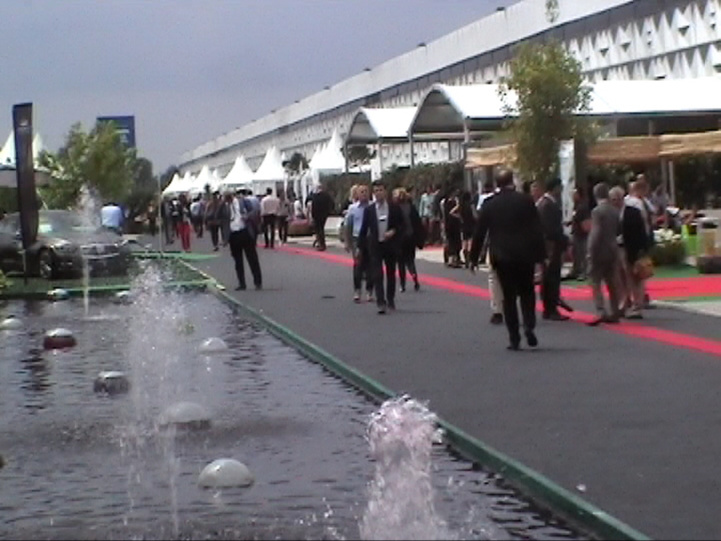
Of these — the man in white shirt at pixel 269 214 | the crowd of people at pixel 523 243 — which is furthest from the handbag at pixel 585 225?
the man in white shirt at pixel 269 214

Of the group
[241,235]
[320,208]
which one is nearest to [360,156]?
[320,208]

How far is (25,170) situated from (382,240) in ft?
31.8

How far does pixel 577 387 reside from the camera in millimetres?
13617

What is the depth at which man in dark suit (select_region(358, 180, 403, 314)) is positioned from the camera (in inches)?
891

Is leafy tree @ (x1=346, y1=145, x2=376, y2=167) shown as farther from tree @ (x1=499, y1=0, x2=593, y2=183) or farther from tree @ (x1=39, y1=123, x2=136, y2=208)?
tree @ (x1=499, y1=0, x2=593, y2=183)

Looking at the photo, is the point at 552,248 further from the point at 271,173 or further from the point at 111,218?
the point at 271,173

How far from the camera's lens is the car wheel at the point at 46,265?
112ft

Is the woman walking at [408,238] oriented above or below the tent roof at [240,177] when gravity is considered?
below

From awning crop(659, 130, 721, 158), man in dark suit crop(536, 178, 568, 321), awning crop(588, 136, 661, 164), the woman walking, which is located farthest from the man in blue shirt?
awning crop(588, 136, 661, 164)

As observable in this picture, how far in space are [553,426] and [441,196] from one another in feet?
88.1

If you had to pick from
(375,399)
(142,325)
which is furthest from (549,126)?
(375,399)

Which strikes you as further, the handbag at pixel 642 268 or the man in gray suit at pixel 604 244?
the handbag at pixel 642 268

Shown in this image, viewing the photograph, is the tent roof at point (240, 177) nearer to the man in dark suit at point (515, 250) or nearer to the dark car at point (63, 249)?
the dark car at point (63, 249)

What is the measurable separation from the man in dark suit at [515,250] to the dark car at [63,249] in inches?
704
